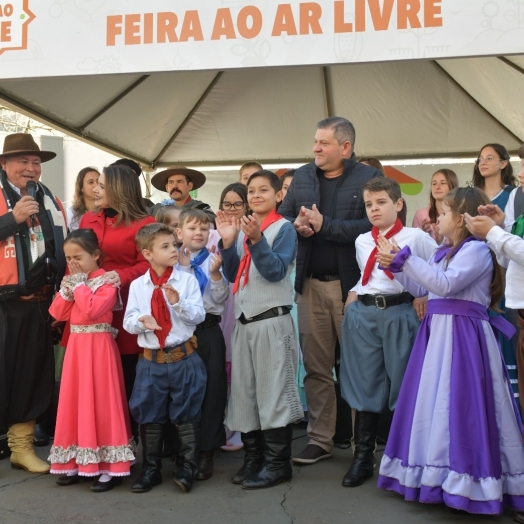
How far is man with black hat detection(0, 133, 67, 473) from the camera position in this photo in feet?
14.2

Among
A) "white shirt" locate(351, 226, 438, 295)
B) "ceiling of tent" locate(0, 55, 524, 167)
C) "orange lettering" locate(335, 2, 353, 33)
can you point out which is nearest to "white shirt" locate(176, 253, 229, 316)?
"white shirt" locate(351, 226, 438, 295)

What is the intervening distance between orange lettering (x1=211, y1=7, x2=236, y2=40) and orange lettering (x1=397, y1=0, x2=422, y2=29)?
105 cm

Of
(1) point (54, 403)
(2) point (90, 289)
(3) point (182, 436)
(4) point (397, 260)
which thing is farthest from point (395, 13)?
(1) point (54, 403)

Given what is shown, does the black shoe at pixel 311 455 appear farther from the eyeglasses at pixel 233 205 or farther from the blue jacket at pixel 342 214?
the eyeglasses at pixel 233 205

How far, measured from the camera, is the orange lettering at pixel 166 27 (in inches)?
175

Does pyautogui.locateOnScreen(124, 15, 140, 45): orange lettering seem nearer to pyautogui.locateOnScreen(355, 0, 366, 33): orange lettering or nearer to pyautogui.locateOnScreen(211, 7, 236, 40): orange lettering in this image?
pyautogui.locateOnScreen(211, 7, 236, 40): orange lettering

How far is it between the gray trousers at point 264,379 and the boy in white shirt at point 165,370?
0.72 ft

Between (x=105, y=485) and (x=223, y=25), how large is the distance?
112 inches

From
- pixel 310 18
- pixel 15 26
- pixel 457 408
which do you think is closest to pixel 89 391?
pixel 457 408

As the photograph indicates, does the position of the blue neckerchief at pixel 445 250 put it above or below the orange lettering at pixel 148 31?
below

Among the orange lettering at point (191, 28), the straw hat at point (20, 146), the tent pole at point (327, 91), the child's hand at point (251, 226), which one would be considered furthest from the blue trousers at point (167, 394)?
the tent pole at point (327, 91)

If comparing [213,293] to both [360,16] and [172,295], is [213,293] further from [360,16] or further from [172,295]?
[360,16]

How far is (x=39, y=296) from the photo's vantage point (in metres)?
4.49

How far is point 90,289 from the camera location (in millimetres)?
4051
